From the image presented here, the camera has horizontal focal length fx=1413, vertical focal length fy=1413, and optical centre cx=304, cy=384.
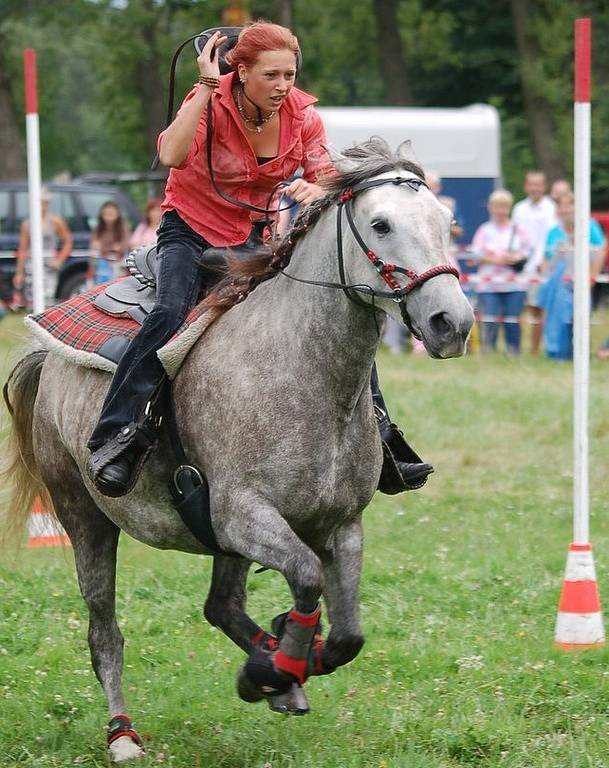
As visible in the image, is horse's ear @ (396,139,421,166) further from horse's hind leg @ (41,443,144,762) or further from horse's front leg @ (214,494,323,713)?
horse's hind leg @ (41,443,144,762)

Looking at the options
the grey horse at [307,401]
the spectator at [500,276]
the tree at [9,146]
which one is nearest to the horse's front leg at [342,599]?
the grey horse at [307,401]

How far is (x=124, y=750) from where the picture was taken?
581 centimetres

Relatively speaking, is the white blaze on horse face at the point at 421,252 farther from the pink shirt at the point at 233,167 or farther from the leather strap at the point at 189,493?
the leather strap at the point at 189,493

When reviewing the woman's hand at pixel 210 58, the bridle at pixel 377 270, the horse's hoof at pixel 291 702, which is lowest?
the horse's hoof at pixel 291 702

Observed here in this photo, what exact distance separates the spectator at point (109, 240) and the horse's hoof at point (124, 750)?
1467 cm

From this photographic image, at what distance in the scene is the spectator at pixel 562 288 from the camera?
17141 millimetres

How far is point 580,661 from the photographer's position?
21.8 ft

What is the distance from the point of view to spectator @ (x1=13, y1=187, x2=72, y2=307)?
69.9 ft

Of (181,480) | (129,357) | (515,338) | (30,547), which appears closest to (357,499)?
(181,480)

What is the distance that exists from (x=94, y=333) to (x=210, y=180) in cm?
91

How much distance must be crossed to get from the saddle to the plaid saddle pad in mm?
50

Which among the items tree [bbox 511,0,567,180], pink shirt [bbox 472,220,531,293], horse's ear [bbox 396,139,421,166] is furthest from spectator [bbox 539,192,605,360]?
tree [bbox 511,0,567,180]

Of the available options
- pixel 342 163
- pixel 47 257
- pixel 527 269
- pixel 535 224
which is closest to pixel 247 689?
pixel 342 163

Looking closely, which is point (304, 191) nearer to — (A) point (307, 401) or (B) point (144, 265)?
(A) point (307, 401)
